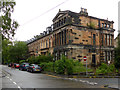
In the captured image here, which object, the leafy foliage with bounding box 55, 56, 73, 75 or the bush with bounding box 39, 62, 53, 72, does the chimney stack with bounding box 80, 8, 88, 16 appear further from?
the leafy foliage with bounding box 55, 56, 73, 75

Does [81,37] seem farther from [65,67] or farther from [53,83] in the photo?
[53,83]

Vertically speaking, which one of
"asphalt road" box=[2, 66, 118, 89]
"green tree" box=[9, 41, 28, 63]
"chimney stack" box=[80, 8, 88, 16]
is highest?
"chimney stack" box=[80, 8, 88, 16]

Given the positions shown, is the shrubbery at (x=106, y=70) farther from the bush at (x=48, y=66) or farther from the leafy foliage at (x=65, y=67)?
the bush at (x=48, y=66)

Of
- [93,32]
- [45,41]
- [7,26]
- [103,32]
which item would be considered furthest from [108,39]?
[7,26]

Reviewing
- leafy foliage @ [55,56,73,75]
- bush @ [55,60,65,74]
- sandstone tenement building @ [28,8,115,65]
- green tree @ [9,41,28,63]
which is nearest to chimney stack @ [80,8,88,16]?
sandstone tenement building @ [28,8,115,65]

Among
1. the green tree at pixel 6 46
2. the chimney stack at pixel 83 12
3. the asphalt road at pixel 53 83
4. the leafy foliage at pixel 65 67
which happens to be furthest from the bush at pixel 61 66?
the chimney stack at pixel 83 12

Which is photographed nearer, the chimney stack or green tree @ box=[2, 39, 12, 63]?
green tree @ box=[2, 39, 12, 63]

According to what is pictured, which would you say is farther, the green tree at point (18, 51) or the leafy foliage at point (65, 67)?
the green tree at point (18, 51)

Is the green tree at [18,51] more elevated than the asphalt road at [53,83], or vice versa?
the green tree at [18,51]

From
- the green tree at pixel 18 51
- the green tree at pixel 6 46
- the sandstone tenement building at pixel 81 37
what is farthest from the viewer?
the green tree at pixel 18 51

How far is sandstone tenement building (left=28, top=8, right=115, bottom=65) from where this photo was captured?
30047 millimetres

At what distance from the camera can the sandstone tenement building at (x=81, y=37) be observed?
3005 cm

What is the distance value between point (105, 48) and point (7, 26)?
864 inches

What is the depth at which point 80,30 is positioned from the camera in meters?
31.2
